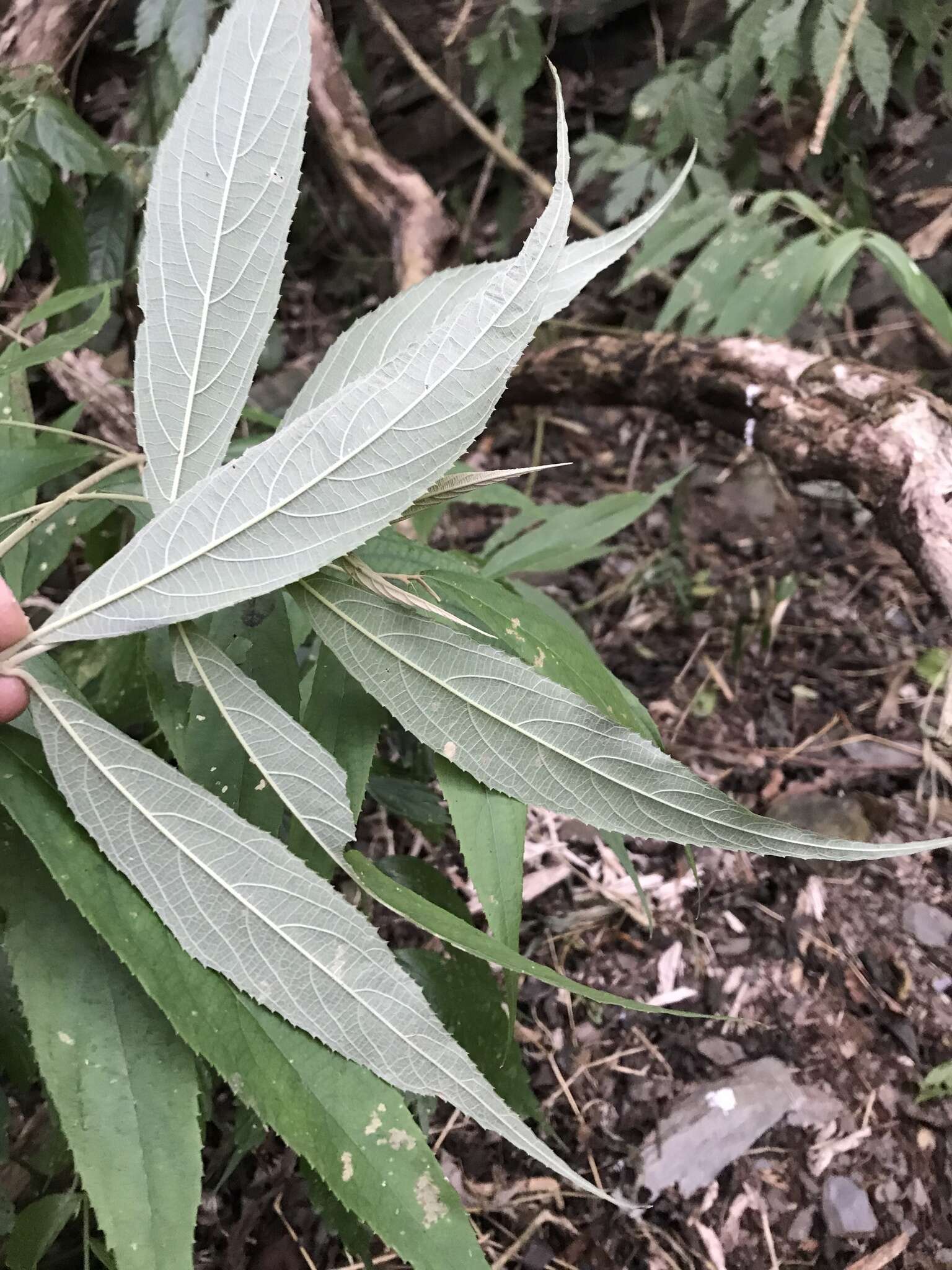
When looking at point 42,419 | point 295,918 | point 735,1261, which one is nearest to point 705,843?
point 295,918

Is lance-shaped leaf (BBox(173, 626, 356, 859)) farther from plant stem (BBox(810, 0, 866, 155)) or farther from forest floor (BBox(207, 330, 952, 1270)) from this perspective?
plant stem (BBox(810, 0, 866, 155))

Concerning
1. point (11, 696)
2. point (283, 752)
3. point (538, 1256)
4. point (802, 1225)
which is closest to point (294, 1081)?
point (283, 752)

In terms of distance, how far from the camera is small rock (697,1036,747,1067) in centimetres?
110

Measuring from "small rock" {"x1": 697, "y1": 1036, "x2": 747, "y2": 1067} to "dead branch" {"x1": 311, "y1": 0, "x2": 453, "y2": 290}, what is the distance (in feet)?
4.57

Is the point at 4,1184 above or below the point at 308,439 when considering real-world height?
below

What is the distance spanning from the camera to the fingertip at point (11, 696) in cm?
52

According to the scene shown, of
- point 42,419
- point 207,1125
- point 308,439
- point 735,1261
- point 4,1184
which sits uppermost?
point 308,439

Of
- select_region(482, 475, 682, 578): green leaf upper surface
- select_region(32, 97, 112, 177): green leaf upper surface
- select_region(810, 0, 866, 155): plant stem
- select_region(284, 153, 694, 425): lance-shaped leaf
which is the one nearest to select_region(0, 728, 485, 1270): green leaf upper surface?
select_region(284, 153, 694, 425): lance-shaped leaf

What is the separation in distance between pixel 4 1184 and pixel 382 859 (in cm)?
49

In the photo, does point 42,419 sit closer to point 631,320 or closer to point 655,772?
point 631,320

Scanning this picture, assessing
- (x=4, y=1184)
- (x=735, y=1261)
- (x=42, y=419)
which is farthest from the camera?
(x=42, y=419)

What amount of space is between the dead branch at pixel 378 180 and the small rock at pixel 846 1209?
1570 millimetres

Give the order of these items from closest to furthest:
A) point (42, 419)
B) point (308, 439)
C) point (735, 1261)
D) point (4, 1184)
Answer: point (308, 439) < point (4, 1184) < point (735, 1261) < point (42, 419)

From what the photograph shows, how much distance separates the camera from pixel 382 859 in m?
0.86
